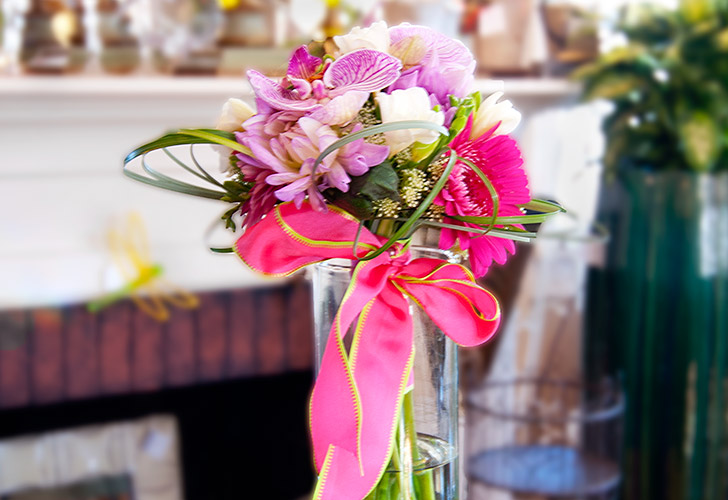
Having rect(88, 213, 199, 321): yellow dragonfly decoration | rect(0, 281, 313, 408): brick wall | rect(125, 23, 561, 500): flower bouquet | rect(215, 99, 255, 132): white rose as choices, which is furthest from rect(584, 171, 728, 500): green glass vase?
rect(215, 99, 255, 132): white rose

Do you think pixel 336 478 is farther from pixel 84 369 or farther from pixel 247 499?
pixel 247 499

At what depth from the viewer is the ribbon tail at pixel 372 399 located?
1.47 feet

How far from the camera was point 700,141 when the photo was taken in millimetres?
1578

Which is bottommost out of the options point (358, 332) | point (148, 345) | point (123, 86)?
point (148, 345)

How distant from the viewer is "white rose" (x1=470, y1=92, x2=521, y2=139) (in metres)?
0.47

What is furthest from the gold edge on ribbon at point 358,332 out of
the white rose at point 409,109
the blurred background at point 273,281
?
the blurred background at point 273,281

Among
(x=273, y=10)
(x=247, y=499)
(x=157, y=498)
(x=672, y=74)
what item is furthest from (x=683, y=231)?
(x=157, y=498)

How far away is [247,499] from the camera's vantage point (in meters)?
1.71

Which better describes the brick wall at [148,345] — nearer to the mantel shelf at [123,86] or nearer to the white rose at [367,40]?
the mantel shelf at [123,86]

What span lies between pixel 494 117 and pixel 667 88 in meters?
1.37

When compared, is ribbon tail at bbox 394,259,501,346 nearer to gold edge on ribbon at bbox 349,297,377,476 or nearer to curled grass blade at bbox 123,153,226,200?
gold edge on ribbon at bbox 349,297,377,476

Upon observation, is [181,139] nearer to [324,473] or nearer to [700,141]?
[324,473]

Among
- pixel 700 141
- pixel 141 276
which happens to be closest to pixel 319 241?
pixel 141 276

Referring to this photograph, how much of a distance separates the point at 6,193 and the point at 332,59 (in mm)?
1293
